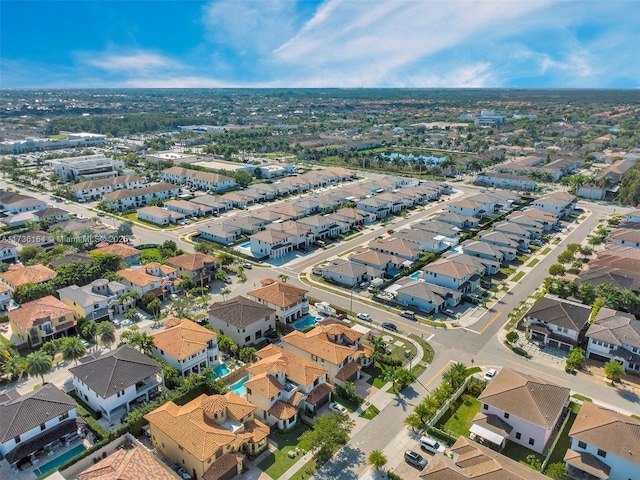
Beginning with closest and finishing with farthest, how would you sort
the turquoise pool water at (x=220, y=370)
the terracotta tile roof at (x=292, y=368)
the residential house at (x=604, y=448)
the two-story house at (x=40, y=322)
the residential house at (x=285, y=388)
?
the residential house at (x=604, y=448)
the residential house at (x=285, y=388)
the terracotta tile roof at (x=292, y=368)
the turquoise pool water at (x=220, y=370)
the two-story house at (x=40, y=322)

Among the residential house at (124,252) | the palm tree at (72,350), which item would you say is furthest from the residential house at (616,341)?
the residential house at (124,252)

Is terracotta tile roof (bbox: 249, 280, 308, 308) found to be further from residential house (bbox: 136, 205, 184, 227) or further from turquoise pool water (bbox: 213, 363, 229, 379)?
residential house (bbox: 136, 205, 184, 227)

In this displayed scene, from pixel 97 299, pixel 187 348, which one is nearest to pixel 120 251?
pixel 97 299

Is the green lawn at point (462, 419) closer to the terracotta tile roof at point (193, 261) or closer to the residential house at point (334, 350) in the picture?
the residential house at point (334, 350)

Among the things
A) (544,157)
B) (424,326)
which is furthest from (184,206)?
(544,157)

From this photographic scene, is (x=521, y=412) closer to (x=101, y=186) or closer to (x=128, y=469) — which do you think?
(x=128, y=469)

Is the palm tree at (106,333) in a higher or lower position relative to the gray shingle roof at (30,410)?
higher

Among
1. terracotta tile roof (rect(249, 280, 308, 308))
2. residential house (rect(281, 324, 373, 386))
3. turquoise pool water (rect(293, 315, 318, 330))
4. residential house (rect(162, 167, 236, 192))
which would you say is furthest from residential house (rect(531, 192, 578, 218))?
residential house (rect(162, 167, 236, 192))
